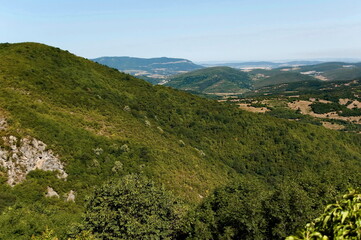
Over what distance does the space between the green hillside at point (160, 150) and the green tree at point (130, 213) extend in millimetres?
1994

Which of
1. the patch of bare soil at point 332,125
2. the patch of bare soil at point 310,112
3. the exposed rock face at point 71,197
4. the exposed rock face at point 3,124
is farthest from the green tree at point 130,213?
the patch of bare soil at point 310,112

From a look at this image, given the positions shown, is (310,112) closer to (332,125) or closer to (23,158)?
(332,125)

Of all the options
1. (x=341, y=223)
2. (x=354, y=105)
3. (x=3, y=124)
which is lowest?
(x=354, y=105)

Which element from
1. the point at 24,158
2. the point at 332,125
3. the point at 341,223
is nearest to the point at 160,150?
the point at 24,158

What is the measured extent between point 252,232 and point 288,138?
73.0 metres

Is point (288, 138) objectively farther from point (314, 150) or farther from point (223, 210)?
point (223, 210)

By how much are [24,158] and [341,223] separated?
40174 millimetres

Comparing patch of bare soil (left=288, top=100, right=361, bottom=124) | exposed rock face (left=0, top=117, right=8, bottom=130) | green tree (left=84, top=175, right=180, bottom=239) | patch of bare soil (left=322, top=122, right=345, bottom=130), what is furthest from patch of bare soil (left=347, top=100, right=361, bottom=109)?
exposed rock face (left=0, top=117, right=8, bottom=130)

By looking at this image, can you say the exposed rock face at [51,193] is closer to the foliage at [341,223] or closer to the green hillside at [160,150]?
the green hillside at [160,150]

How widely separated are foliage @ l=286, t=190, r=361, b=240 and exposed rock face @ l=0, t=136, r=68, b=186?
3786 cm

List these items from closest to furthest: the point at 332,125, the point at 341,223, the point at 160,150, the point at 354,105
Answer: the point at 341,223
the point at 160,150
the point at 332,125
the point at 354,105

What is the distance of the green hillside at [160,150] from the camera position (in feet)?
78.8

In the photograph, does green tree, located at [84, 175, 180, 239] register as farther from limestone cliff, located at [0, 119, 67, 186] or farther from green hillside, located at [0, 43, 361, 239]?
limestone cliff, located at [0, 119, 67, 186]

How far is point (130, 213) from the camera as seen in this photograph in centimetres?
2311
